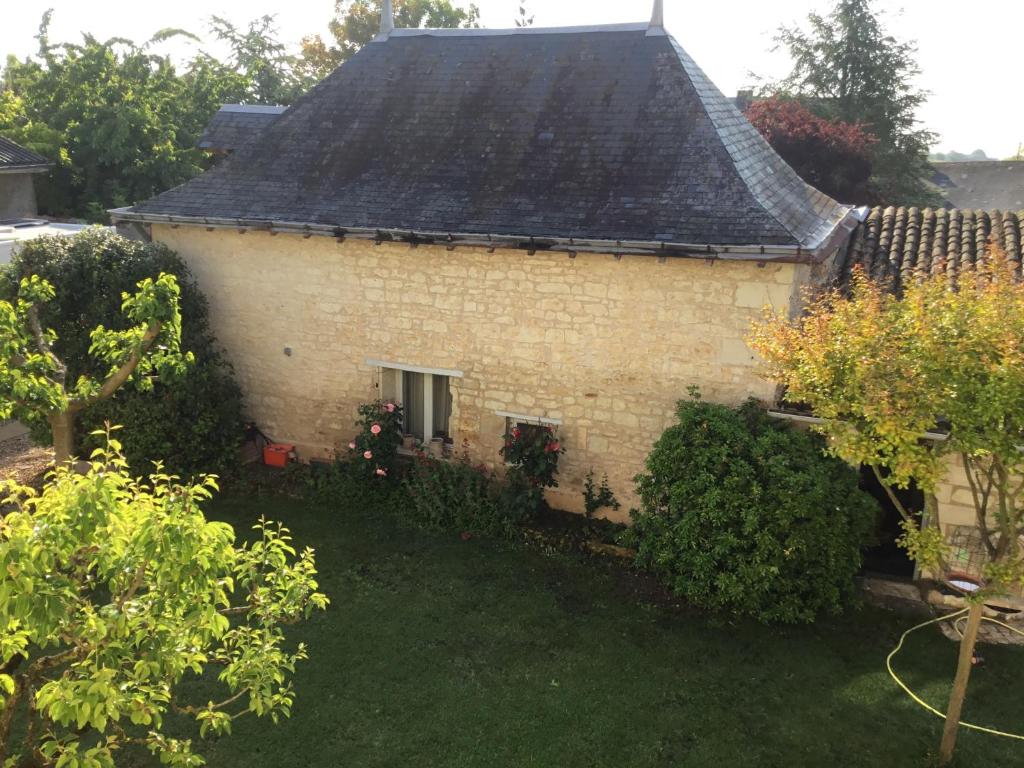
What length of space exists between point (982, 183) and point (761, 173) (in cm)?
3335

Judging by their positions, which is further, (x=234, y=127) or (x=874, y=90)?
(x=874, y=90)

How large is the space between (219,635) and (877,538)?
28.8ft

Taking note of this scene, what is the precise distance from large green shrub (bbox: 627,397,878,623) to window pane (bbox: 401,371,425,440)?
4.29 metres

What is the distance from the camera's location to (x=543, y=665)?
8.30m

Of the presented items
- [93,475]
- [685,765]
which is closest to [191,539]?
[93,475]

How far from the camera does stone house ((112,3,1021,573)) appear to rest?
32.6 feet

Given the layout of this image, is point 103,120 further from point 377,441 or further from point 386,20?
point 377,441

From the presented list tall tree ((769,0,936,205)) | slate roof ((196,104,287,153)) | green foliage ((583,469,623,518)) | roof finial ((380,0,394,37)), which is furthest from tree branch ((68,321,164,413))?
tall tree ((769,0,936,205))

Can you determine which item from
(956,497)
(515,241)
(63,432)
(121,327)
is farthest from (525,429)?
(121,327)

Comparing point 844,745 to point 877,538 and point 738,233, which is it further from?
point 738,233

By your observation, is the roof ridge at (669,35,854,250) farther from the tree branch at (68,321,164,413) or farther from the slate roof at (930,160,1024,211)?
the slate roof at (930,160,1024,211)

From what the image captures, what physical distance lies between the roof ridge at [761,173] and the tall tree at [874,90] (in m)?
17.1

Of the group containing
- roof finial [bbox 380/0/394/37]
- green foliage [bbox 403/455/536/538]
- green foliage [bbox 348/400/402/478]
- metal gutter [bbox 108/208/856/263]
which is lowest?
green foliage [bbox 403/455/536/538]

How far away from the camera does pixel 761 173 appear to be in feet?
35.5
